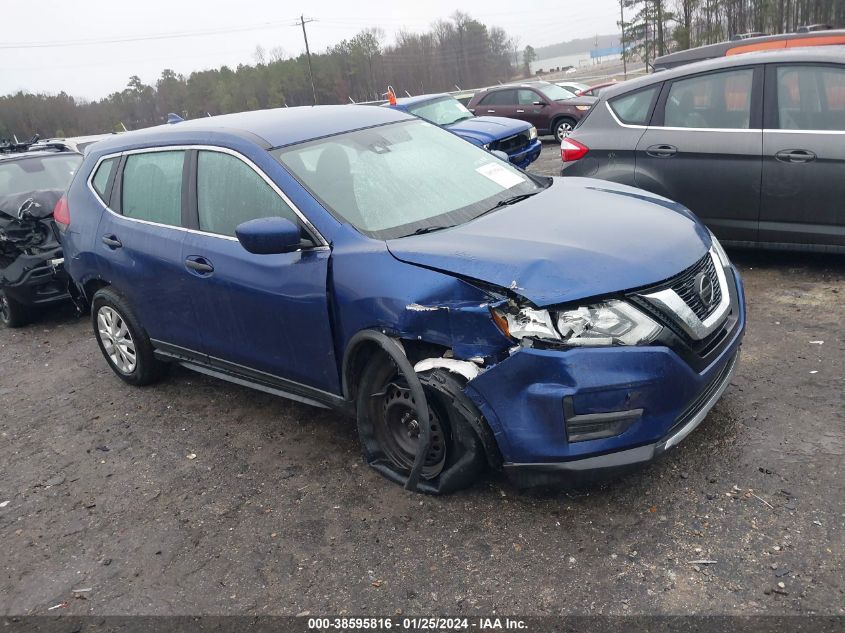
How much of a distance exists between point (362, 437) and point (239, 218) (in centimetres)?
138

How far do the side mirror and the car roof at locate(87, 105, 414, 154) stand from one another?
61cm

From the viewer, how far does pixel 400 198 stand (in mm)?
3750

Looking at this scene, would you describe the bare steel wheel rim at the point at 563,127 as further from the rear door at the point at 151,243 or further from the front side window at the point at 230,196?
the front side window at the point at 230,196

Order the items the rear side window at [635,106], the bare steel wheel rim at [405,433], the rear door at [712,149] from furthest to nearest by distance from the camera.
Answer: the rear side window at [635,106] < the rear door at [712,149] < the bare steel wheel rim at [405,433]

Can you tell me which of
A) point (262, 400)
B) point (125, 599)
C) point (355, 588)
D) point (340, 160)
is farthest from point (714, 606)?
point (262, 400)

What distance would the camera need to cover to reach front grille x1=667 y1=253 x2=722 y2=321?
304 centimetres

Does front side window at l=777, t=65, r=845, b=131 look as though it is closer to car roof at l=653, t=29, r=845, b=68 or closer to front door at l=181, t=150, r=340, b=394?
car roof at l=653, t=29, r=845, b=68

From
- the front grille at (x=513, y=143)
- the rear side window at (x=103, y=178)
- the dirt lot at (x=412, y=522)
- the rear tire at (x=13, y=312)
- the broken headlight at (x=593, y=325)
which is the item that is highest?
the rear side window at (x=103, y=178)

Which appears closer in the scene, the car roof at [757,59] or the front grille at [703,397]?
the front grille at [703,397]

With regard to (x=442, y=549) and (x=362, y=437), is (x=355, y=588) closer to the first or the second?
(x=442, y=549)

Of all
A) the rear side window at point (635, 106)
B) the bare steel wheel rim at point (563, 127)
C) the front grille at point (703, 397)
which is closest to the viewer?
the front grille at point (703, 397)

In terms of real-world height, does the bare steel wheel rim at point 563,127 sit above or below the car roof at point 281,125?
below

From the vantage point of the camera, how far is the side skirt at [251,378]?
3.69 metres

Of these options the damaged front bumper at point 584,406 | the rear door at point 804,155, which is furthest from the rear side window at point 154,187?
the rear door at point 804,155
